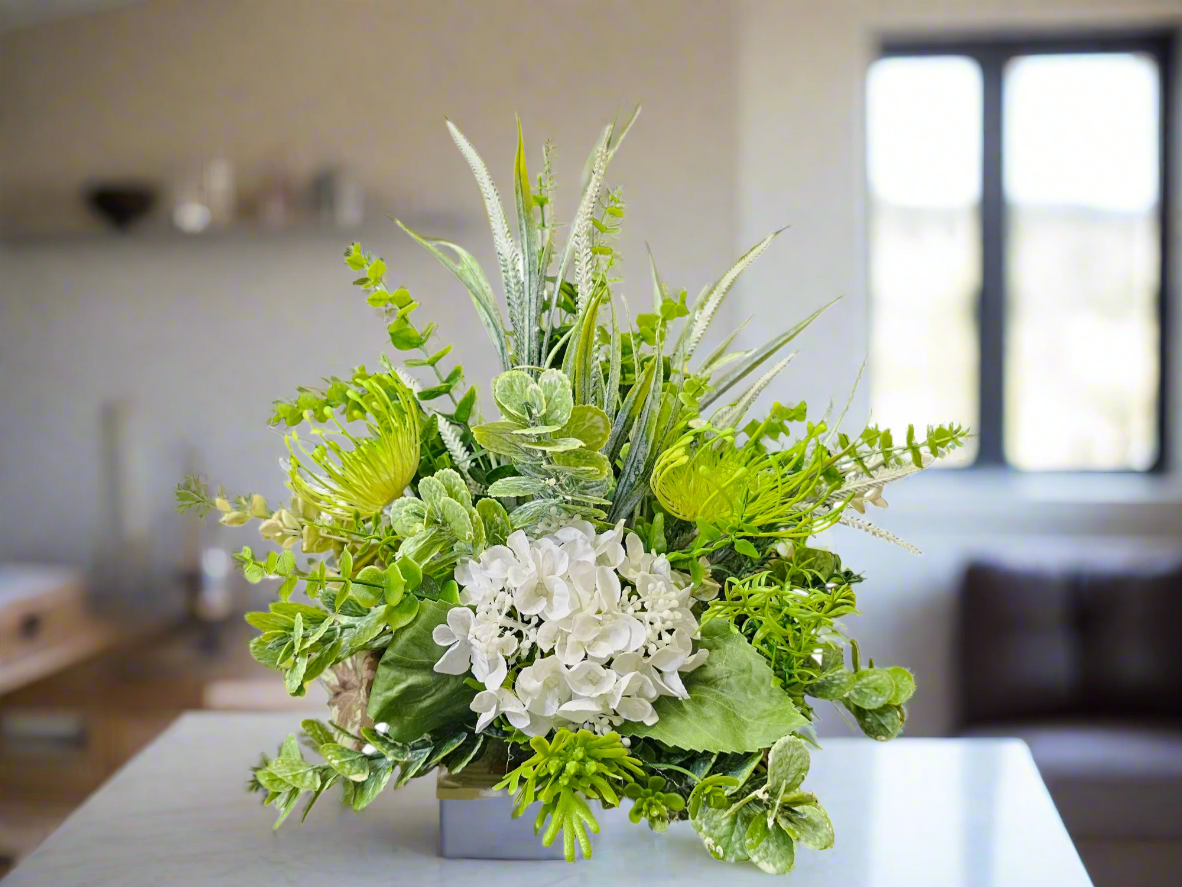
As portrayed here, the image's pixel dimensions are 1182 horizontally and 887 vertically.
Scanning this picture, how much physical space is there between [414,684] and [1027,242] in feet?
9.41

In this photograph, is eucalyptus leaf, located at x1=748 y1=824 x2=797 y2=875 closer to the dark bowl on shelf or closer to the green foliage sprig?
the green foliage sprig

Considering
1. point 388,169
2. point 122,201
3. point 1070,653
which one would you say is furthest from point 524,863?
point 122,201

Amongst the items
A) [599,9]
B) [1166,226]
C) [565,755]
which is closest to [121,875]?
[565,755]

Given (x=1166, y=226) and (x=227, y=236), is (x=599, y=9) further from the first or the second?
(x=1166, y=226)

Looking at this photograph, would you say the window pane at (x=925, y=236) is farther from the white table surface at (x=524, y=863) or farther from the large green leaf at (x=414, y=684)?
the large green leaf at (x=414, y=684)

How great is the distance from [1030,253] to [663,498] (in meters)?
2.73

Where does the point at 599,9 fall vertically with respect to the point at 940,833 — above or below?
above

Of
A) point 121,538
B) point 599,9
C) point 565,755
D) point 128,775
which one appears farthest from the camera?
point 121,538

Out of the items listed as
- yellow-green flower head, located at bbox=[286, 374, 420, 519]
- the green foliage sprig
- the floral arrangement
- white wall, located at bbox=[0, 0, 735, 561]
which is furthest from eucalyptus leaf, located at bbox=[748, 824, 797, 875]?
white wall, located at bbox=[0, 0, 735, 561]

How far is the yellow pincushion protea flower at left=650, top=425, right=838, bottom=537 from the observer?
0.84m

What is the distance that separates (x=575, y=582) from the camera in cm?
82

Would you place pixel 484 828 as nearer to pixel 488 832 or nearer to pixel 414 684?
pixel 488 832

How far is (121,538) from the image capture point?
3453 mm

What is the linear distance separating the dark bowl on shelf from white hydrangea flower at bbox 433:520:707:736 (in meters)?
2.89
